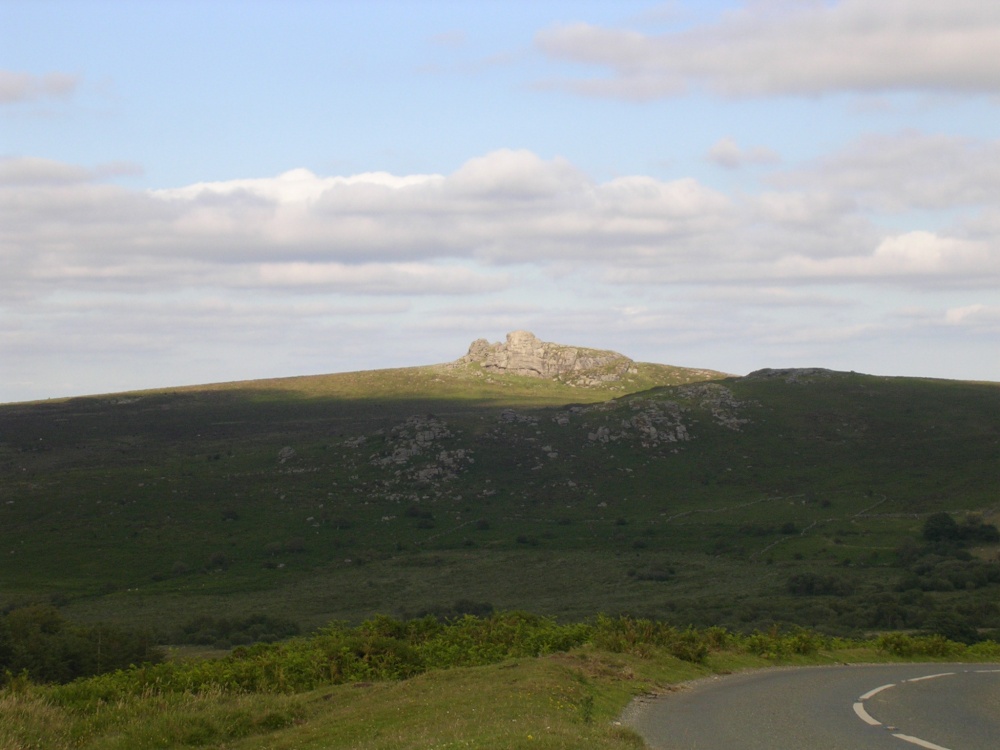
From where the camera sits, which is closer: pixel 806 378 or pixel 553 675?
pixel 553 675

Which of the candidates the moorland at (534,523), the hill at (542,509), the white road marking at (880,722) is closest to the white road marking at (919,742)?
the white road marking at (880,722)

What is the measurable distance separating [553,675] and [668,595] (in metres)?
48.2

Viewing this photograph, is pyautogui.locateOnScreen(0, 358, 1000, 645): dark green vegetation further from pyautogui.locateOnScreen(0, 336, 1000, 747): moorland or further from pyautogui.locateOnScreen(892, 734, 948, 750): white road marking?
pyautogui.locateOnScreen(892, 734, 948, 750): white road marking

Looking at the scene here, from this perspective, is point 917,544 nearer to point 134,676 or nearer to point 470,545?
point 470,545

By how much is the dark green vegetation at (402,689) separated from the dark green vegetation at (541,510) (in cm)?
2143

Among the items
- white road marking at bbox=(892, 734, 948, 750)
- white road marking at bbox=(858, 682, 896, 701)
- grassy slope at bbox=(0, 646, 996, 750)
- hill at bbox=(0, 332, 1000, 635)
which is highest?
white road marking at bbox=(892, 734, 948, 750)

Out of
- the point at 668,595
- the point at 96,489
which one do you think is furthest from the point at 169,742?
the point at 96,489

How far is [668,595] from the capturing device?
214ft

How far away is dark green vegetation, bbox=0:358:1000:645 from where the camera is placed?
65562 mm

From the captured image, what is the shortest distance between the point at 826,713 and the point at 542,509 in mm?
90870

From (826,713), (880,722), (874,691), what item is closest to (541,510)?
(874,691)

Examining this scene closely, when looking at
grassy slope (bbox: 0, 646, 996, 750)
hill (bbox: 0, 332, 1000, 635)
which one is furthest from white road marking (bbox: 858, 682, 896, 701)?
hill (bbox: 0, 332, 1000, 635)

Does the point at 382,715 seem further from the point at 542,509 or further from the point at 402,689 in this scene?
the point at 542,509

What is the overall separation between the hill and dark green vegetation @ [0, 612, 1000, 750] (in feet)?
70.8
